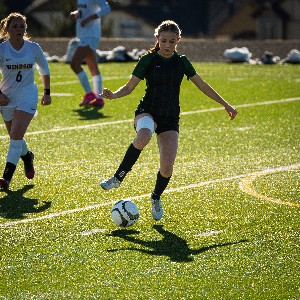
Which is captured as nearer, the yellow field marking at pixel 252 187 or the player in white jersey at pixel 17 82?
the yellow field marking at pixel 252 187

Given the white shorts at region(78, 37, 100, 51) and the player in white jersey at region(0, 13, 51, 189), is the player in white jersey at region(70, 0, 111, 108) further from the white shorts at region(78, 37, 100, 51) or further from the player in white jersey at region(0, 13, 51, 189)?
the player in white jersey at region(0, 13, 51, 189)

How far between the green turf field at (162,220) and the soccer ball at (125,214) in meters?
0.09

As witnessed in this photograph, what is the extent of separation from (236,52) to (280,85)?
8.26m

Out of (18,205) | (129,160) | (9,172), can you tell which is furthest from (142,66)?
(9,172)

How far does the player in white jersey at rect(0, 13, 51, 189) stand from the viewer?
419 inches

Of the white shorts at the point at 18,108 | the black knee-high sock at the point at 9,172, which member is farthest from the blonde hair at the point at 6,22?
the black knee-high sock at the point at 9,172

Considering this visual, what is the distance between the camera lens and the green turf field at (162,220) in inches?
281

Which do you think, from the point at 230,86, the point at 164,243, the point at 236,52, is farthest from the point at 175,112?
the point at 236,52

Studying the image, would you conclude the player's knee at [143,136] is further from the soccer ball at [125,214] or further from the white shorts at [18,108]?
the white shorts at [18,108]

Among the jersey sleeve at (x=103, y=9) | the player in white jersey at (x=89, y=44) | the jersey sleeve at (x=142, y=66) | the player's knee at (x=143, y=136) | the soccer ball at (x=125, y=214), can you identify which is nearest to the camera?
the soccer ball at (x=125, y=214)

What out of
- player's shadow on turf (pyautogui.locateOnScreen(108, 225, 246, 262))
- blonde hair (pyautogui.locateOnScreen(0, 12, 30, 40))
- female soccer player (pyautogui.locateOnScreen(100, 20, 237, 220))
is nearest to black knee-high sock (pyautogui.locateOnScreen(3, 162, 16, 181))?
blonde hair (pyautogui.locateOnScreen(0, 12, 30, 40))

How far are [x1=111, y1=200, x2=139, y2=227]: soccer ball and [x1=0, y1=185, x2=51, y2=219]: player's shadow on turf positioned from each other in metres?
0.97

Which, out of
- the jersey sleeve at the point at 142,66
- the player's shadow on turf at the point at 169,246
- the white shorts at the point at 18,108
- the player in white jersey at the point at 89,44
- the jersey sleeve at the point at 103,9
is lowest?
the player in white jersey at the point at 89,44

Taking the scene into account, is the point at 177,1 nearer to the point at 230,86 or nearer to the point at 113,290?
the point at 230,86
